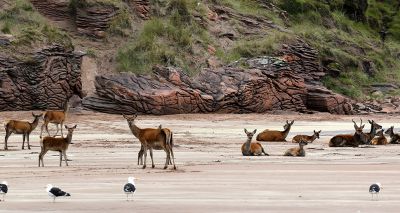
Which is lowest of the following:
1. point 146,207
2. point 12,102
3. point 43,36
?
point 146,207

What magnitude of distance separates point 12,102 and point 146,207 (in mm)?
29876

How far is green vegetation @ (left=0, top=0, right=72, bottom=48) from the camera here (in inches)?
1731

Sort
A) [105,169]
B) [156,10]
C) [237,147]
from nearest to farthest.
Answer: [105,169] → [237,147] → [156,10]

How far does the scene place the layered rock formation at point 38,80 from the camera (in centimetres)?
4084

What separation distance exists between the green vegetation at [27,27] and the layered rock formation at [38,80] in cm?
148

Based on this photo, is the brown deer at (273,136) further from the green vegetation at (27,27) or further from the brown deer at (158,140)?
the green vegetation at (27,27)

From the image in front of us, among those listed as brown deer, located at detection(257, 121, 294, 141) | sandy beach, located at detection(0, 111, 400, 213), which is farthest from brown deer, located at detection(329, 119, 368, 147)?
brown deer, located at detection(257, 121, 294, 141)

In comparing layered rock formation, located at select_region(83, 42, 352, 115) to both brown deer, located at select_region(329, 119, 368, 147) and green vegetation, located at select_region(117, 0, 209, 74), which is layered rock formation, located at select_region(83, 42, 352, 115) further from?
brown deer, located at select_region(329, 119, 368, 147)

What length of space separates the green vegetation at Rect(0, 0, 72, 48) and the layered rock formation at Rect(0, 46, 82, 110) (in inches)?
58.3

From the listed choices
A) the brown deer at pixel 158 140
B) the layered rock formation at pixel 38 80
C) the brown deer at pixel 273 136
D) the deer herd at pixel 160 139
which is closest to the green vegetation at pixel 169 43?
the layered rock formation at pixel 38 80

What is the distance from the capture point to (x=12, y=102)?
40.7 m

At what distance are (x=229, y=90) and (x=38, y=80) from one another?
964 cm

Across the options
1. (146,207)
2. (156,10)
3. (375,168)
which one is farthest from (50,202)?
(156,10)

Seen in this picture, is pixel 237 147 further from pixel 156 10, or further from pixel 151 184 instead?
pixel 156 10
